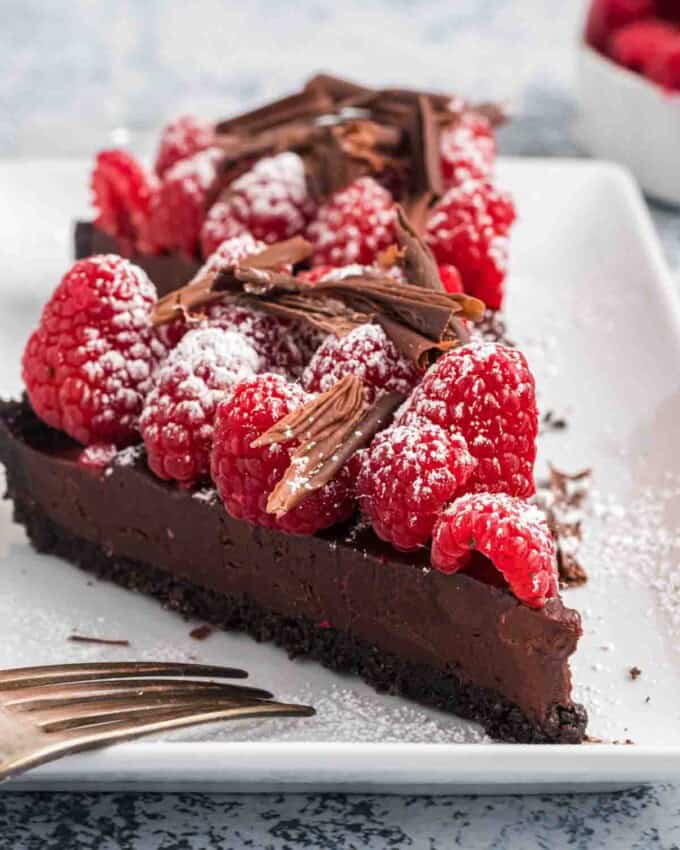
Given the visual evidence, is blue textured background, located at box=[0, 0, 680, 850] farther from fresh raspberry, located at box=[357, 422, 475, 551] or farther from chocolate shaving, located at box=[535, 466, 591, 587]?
fresh raspberry, located at box=[357, 422, 475, 551]

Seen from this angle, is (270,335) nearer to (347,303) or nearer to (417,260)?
(347,303)

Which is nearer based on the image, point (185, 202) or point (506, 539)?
point (506, 539)

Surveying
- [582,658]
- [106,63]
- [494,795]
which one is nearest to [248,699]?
[494,795]

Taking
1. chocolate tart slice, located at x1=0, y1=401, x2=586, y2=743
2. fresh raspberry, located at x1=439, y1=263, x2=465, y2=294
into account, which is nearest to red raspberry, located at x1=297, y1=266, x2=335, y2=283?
fresh raspberry, located at x1=439, y1=263, x2=465, y2=294

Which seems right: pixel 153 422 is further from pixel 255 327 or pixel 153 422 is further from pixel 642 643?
pixel 642 643

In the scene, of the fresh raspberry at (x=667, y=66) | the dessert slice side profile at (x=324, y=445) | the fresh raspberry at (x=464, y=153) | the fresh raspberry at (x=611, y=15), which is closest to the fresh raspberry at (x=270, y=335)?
the dessert slice side profile at (x=324, y=445)

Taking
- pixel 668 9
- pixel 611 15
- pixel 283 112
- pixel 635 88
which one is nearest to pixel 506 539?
pixel 283 112
